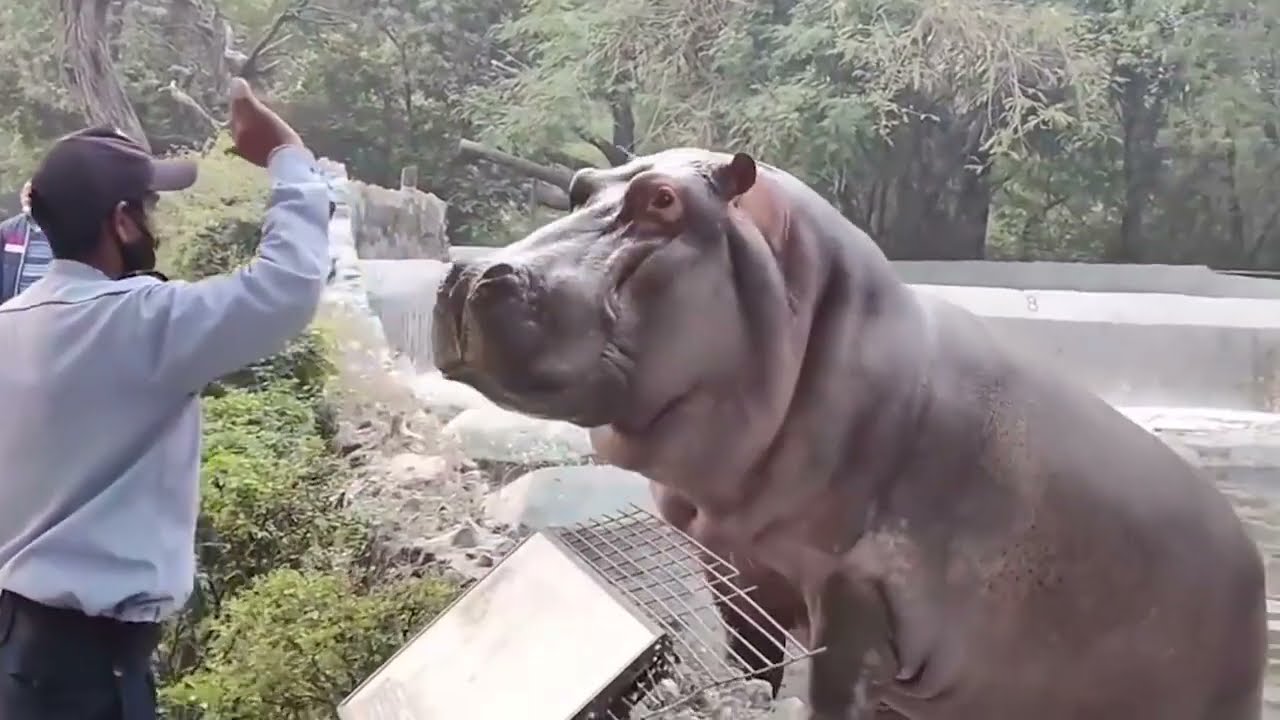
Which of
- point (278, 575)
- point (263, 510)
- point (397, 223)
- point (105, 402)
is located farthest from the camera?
point (397, 223)

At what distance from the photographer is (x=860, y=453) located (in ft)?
2.29

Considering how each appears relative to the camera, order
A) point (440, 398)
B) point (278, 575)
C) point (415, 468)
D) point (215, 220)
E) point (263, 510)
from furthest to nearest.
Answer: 1. point (215, 220)
2. point (440, 398)
3. point (415, 468)
4. point (263, 510)
5. point (278, 575)

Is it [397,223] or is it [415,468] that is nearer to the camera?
[415,468]

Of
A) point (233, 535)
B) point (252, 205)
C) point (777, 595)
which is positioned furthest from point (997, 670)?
point (252, 205)

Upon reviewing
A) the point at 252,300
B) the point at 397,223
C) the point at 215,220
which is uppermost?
the point at 252,300

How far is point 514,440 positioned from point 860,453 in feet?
6.24

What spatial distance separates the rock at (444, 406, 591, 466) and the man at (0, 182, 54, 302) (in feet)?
2.68

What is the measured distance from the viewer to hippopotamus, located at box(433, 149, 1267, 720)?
2.12 ft

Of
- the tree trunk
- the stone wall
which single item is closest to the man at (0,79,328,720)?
the stone wall

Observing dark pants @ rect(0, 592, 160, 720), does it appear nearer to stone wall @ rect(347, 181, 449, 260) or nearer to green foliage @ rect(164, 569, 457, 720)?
green foliage @ rect(164, 569, 457, 720)

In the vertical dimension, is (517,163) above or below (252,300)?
below

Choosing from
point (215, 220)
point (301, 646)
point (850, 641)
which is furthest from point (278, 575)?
point (215, 220)

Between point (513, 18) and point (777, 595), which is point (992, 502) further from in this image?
point (513, 18)

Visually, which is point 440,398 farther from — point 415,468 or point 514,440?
point 415,468
